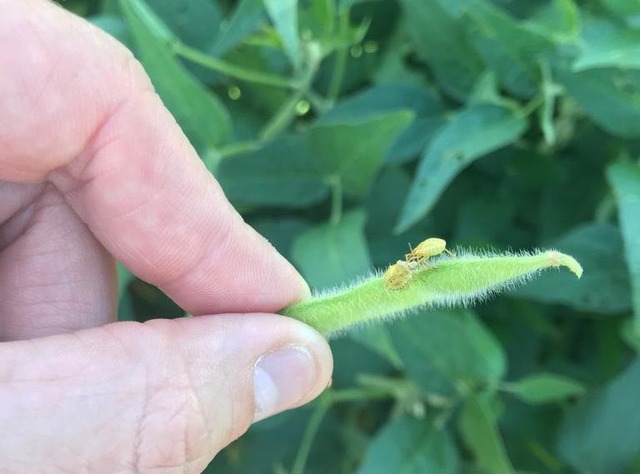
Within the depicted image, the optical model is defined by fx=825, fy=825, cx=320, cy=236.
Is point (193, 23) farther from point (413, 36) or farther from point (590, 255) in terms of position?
point (590, 255)

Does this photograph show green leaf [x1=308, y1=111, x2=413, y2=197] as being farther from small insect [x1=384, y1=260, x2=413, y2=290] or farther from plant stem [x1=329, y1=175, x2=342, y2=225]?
small insect [x1=384, y1=260, x2=413, y2=290]

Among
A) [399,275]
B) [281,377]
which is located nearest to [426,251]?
[399,275]

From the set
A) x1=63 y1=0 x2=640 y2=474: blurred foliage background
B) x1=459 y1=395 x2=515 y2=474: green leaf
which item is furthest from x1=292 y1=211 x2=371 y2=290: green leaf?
x1=459 y1=395 x2=515 y2=474: green leaf

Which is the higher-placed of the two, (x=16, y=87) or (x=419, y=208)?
(x=16, y=87)

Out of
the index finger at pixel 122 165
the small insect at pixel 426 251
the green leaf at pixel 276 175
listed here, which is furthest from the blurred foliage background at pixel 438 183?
the small insect at pixel 426 251

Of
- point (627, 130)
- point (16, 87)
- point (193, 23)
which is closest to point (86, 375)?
point (16, 87)

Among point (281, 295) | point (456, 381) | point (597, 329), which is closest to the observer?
point (281, 295)
